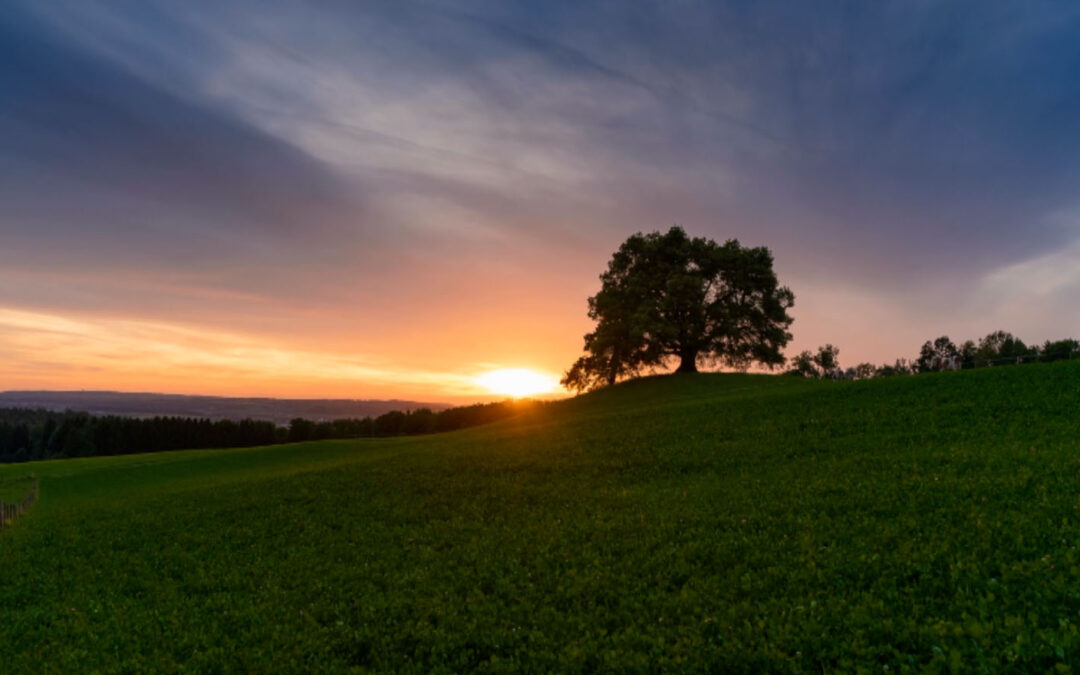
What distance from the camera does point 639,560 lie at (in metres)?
14.0

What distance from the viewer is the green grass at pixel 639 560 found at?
31.4 feet

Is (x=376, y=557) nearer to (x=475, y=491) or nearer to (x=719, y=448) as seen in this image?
(x=475, y=491)

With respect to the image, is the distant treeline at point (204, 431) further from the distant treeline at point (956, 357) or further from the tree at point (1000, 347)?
the tree at point (1000, 347)

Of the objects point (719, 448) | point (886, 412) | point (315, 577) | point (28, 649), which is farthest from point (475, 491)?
point (886, 412)

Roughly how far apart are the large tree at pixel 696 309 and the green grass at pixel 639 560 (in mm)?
37020

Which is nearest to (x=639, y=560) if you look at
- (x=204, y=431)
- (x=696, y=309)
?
(x=696, y=309)

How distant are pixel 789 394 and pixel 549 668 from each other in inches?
1290

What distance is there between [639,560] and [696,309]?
2202 inches

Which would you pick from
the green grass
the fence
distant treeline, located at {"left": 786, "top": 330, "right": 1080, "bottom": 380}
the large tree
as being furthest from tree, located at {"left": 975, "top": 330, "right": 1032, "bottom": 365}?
the fence

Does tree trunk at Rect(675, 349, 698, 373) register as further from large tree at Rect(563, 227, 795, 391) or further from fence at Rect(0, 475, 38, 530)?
fence at Rect(0, 475, 38, 530)

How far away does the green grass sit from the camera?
9.58m

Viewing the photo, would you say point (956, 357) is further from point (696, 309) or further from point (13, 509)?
point (13, 509)

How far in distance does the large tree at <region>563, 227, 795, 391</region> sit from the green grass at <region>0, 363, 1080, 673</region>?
37020mm

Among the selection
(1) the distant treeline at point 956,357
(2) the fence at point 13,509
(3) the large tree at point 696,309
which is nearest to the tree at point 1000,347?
(1) the distant treeline at point 956,357
